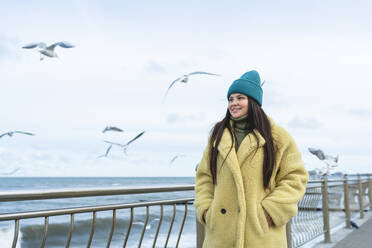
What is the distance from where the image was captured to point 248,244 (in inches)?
77.2

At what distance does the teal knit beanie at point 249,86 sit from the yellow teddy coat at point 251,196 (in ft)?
0.80

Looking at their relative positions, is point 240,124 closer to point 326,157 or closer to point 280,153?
point 280,153

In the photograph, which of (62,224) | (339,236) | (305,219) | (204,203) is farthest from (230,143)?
(62,224)

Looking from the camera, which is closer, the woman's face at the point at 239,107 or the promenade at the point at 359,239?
the woman's face at the point at 239,107

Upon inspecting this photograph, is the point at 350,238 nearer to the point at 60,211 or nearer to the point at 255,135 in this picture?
the point at 255,135

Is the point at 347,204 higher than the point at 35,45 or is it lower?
lower

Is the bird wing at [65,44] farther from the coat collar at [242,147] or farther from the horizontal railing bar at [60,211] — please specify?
the coat collar at [242,147]

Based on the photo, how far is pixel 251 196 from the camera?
1965 millimetres

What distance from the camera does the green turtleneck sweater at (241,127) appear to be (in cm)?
213

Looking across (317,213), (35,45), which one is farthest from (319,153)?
(35,45)

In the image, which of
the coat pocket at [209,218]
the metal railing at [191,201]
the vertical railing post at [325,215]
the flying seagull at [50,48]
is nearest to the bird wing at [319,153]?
the metal railing at [191,201]

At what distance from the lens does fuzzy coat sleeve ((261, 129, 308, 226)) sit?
196 cm

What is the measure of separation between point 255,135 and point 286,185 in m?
0.32

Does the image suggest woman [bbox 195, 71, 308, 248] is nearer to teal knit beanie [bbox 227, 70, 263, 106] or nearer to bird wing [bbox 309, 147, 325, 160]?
teal knit beanie [bbox 227, 70, 263, 106]
